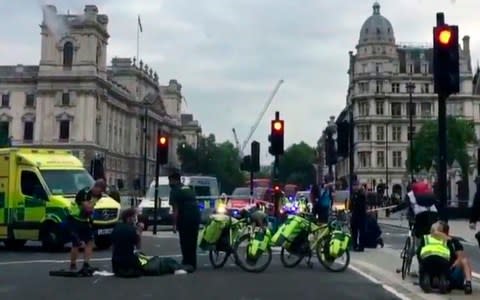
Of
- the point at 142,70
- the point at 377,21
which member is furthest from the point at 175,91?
the point at 377,21

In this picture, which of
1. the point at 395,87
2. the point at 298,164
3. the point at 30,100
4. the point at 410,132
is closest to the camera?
the point at 410,132

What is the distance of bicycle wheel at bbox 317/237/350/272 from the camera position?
15.9 m

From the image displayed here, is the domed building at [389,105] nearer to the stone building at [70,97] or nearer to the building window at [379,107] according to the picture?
the building window at [379,107]

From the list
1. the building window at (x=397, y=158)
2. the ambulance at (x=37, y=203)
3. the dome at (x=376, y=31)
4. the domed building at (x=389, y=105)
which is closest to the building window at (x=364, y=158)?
the domed building at (x=389, y=105)

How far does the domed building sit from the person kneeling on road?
108 m

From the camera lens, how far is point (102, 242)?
894 inches

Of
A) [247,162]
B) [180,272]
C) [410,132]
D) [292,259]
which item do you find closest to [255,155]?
[247,162]

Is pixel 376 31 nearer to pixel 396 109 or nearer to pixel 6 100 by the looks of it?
pixel 396 109

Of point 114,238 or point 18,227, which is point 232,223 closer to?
point 114,238

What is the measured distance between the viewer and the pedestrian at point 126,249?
46.7 ft

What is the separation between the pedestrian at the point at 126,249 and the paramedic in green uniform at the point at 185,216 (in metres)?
1.19

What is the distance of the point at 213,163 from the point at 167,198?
109m

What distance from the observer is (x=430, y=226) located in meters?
14.1

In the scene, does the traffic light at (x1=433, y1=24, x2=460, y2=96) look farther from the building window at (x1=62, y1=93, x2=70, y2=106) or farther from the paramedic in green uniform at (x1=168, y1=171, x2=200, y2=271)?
the building window at (x1=62, y1=93, x2=70, y2=106)
